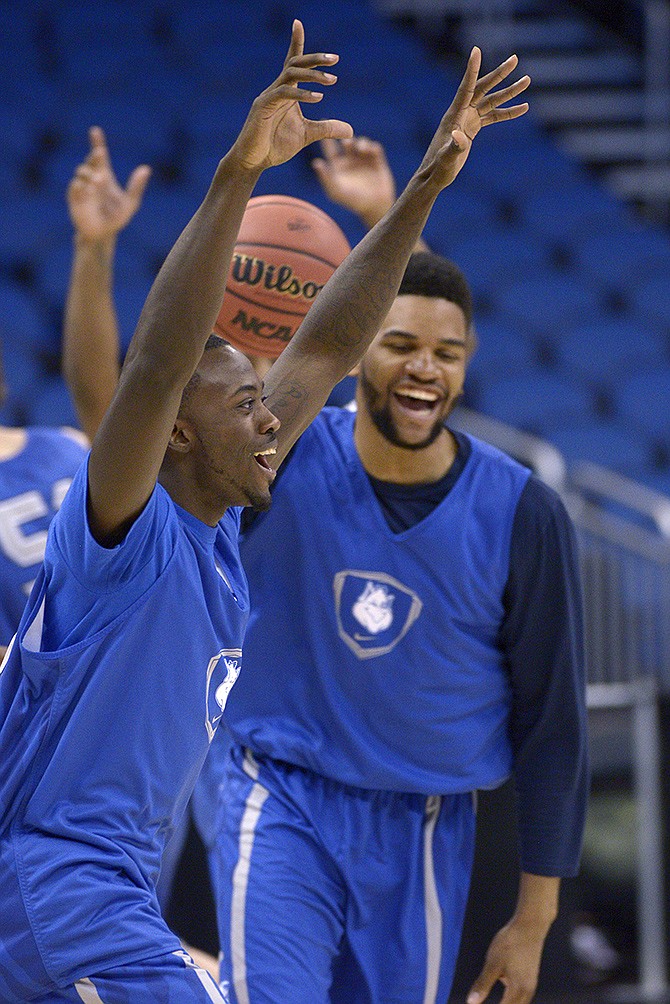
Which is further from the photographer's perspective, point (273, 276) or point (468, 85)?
point (273, 276)

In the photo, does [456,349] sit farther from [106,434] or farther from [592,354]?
[592,354]

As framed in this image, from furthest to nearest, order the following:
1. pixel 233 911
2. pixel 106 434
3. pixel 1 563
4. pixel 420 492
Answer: pixel 1 563, pixel 420 492, pixel 233 911, pixel 106 434

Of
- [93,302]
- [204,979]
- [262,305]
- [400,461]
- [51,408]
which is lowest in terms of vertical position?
[204,979]

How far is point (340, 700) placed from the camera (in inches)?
128

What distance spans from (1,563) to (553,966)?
8.41 feet

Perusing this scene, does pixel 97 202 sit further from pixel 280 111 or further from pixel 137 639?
pixel 137 639

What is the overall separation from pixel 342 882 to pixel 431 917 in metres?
0.23

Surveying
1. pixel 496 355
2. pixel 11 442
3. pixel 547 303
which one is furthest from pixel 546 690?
pixel 547 303

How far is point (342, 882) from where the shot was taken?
3232mm

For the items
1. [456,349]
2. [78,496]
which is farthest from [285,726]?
[78,496]

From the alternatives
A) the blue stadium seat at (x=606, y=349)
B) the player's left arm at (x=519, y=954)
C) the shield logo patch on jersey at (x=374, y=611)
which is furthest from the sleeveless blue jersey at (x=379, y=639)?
the blue stadium seat at (x=606, y=349)

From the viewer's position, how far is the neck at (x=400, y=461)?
3393mm

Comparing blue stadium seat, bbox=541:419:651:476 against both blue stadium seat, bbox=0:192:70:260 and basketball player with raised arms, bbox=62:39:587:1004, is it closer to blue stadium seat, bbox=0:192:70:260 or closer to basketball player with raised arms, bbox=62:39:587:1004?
blue stadium seat, bbox=0:192:70:260

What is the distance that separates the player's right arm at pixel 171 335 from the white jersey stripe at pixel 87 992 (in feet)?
2.25
